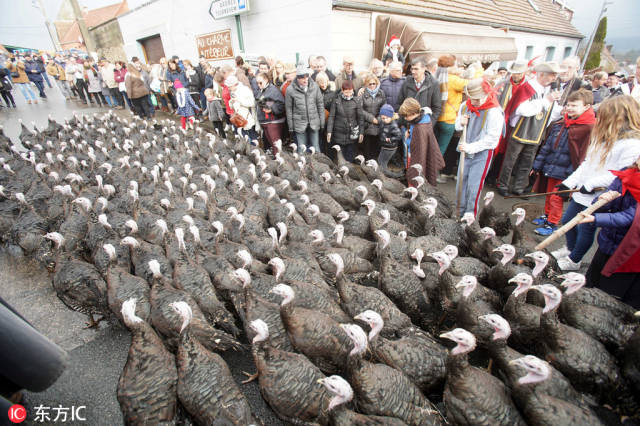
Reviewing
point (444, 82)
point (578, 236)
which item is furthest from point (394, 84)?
point (578, 236)

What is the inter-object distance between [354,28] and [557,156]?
760 cm

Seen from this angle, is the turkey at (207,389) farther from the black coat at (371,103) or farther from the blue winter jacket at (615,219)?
the black coat at (371,103)

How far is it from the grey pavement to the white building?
341 inches

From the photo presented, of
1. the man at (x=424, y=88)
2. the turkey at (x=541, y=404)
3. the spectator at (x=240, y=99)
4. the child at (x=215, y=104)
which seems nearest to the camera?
the turkey at (x=541, y=404)

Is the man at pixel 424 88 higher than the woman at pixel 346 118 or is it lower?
higher

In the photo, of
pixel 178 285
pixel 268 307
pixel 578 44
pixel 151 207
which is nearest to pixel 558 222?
pixel 268 307

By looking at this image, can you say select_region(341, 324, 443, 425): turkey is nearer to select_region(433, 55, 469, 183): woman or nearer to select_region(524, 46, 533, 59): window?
select_region(433, 55, 469, 183): woman

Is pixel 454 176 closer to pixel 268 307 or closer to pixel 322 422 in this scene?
pixel 268 307

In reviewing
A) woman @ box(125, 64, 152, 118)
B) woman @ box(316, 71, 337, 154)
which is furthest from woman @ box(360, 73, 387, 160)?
woman @ box(125, 64, 152, 118)

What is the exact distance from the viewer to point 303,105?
7707 millimetres

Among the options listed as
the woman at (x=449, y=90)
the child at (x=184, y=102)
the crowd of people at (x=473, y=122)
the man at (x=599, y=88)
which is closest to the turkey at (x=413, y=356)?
the crowd of people at (x=473, y=122)

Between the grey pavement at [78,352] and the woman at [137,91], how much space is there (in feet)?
31.9

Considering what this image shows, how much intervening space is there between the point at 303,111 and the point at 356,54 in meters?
4.51

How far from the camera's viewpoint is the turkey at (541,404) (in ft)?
7.63
